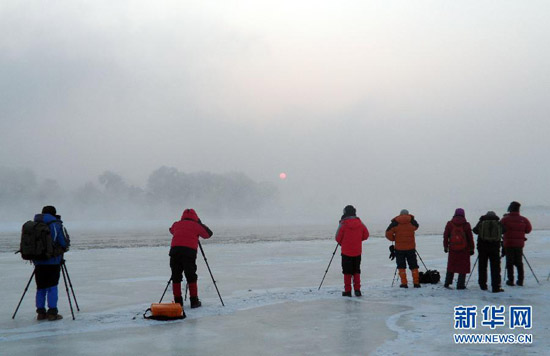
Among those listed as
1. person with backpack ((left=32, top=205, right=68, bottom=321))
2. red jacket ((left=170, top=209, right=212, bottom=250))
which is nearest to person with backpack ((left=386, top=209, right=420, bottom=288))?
red jacket ((left=170, top=209, right=212, bottom=250))

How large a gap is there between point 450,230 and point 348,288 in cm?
309

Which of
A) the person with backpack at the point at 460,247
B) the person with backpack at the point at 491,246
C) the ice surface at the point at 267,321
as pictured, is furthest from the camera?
the person with backpack at the point at 460,247

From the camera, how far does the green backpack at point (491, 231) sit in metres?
11.1

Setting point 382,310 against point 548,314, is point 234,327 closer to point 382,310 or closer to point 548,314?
point 382,310

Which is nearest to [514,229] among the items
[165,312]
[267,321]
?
[267,321]

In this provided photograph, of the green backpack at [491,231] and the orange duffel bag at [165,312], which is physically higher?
the green backpack at [491,231]

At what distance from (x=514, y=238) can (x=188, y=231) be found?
26.5 ft

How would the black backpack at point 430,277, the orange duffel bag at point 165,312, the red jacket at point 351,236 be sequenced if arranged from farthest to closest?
the black backpack at point 430,277
the red jacket at point 351,236
the orange duffel bag at point 165,312

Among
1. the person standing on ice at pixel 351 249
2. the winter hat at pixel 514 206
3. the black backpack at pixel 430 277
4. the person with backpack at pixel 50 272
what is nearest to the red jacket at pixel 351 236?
the person standing on ice at pixel 351 249

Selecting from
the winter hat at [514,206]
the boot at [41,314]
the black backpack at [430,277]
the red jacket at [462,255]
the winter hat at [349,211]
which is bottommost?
the boot at [41,314]

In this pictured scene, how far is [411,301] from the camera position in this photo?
395 inches

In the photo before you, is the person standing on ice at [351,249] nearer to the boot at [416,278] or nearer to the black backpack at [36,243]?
the boot at [416,278]

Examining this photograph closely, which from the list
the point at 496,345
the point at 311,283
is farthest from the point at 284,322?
the point at 311,283

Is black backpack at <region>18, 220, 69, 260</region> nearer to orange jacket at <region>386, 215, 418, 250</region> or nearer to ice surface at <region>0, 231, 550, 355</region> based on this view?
ice surface at <region>0, 231, 550, 355</region>
